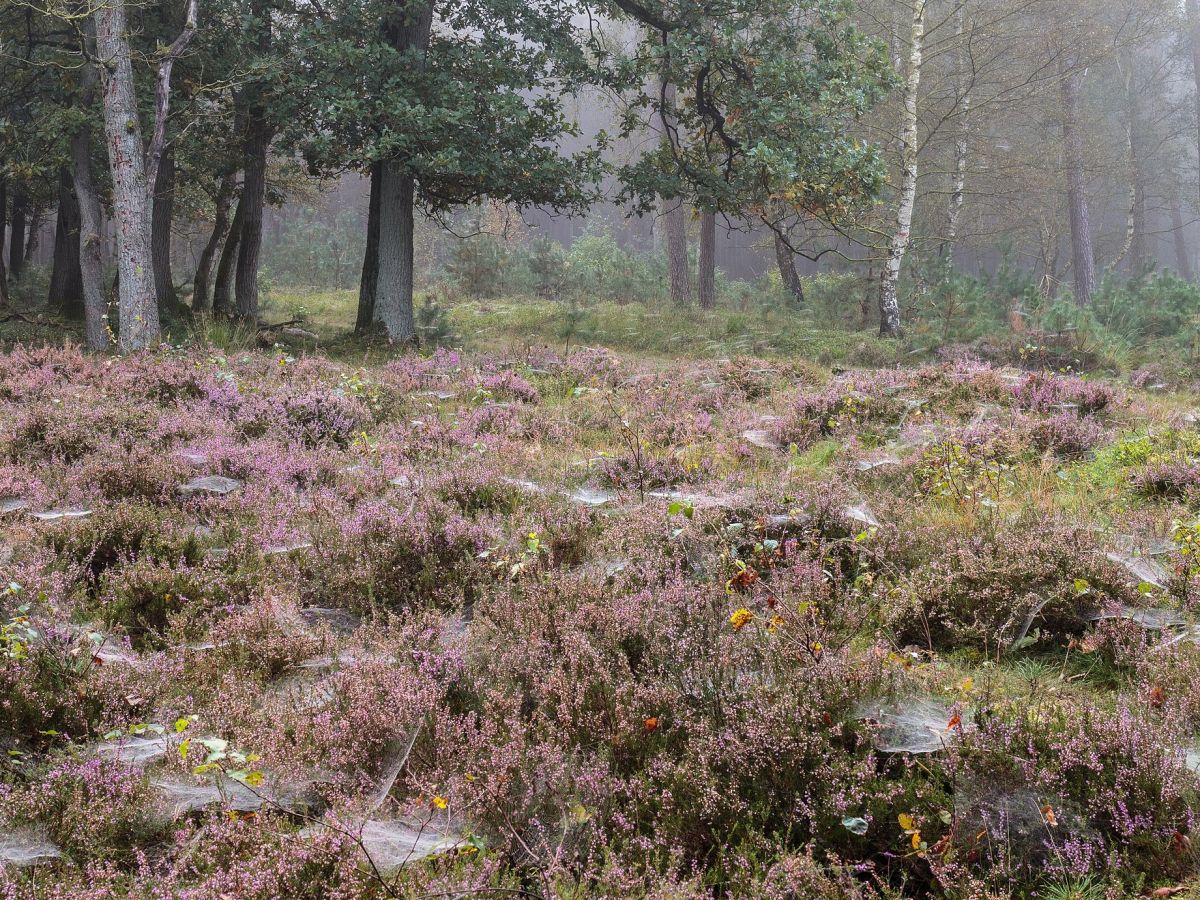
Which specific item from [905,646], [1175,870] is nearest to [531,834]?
[1175,870]

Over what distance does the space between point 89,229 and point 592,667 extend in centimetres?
1440

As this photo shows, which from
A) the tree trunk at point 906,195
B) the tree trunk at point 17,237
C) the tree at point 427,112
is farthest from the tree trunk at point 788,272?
the tree trunk at point 17,237

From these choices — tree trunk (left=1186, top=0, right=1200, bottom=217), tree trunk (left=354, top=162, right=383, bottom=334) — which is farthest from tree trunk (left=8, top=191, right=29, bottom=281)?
tree trunk (left=1186, top=0, right=1200, bottom=217)

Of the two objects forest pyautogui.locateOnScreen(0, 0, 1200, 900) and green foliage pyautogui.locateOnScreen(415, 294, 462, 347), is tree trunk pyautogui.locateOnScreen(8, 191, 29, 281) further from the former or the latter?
green foliage pyautogui.locateOnScreen(415, 294, 462, 347)

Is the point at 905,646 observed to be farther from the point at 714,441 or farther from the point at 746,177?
the point at 746,177

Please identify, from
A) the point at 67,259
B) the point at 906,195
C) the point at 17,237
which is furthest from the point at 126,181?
the point at 17,237

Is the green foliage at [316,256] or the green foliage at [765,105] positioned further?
the green foliage at [316,256]

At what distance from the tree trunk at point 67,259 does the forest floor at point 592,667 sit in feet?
45.7

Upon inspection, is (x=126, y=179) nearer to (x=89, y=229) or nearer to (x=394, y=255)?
(x=89, y=229)

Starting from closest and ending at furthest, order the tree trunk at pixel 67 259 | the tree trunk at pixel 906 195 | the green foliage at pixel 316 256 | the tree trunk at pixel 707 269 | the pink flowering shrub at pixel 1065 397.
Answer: the pink flowering shrub at pixel 1065 397, the tree trunk at pixel 906 195, the tree trunk at pixel 67 259, the tree trunk at pixel 707 269, the green foliage at pixel 316 256

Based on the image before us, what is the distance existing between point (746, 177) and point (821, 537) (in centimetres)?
1123

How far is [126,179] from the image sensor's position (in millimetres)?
11812

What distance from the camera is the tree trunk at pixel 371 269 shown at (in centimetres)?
1546

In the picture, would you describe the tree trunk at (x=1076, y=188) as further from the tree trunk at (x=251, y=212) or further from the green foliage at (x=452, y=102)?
the tree trunk at (x=251, y=212)
